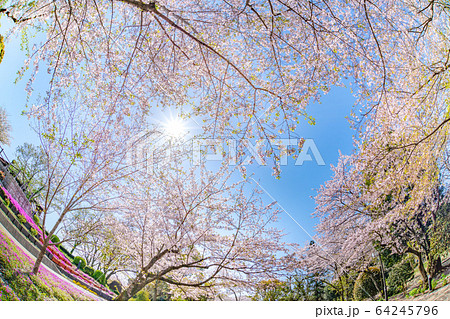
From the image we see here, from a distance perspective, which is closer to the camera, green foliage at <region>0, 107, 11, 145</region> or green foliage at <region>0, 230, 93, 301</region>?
green foliage at <region>0, 230, 93, 301</region>

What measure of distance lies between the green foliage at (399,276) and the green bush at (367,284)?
16.0 inches

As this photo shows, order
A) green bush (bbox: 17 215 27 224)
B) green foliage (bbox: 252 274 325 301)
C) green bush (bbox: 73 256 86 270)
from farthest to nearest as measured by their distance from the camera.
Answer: green bush (bbox: 73 256 86 270), green bush (bbox: 17 215 27 224), green foliage (bbox: 252 274 325 301)

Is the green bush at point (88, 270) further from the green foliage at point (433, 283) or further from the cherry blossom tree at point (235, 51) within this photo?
the green foliage at point (433, 283)

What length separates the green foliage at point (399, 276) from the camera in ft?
20.2

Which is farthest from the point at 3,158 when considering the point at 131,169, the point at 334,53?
the point at 334,53

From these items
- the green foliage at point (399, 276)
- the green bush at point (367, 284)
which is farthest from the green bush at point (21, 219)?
the green foliage at point (399, 276)

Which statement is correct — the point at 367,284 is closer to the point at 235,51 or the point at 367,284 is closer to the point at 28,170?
the point at 235,51

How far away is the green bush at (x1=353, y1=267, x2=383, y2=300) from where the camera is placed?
6.68 metres

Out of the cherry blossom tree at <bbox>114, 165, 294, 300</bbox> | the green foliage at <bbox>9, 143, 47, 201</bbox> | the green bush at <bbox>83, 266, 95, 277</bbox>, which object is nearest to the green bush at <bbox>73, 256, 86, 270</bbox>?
the green bush at <bbox>83, 266, 95, 277</bbox>

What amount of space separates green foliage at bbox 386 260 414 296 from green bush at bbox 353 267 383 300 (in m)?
0.41

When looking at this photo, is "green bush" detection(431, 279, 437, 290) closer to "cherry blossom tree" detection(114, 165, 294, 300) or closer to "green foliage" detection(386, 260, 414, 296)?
"green foliage" detection(386, 260, 414, 296)

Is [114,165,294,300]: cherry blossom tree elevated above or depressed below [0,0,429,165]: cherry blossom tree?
below
